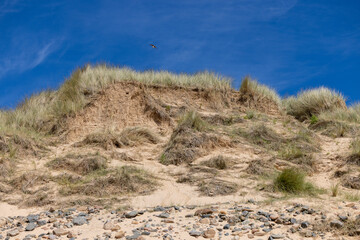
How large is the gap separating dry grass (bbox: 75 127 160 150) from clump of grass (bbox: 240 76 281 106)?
4840mm

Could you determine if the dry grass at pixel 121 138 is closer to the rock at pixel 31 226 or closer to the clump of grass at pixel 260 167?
the clump of grass at pixel 260 167

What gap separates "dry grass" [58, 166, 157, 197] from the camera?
299 inches

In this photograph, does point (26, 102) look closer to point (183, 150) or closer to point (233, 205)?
point (183, 150)

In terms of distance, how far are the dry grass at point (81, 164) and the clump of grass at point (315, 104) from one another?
883cm

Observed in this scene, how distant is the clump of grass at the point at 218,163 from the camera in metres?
8.96

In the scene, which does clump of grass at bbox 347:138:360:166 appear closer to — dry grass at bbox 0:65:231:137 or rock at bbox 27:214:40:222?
dry grass at bbox 0:65:231:137

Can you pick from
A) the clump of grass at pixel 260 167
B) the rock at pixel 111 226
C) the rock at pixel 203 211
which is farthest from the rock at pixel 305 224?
the clump of grass at pixel 260 167

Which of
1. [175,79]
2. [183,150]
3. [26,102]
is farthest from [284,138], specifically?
[26,102]

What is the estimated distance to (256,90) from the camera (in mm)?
14445

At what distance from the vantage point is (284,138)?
36.4 feet

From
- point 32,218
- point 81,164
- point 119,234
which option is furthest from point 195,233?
point 81,164

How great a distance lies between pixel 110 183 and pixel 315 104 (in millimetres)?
9826

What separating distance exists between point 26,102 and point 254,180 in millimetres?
8345

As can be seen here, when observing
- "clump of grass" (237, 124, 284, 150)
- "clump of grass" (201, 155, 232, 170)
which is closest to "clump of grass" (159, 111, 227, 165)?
"clump of grass" (201, 155, 232, 170)
